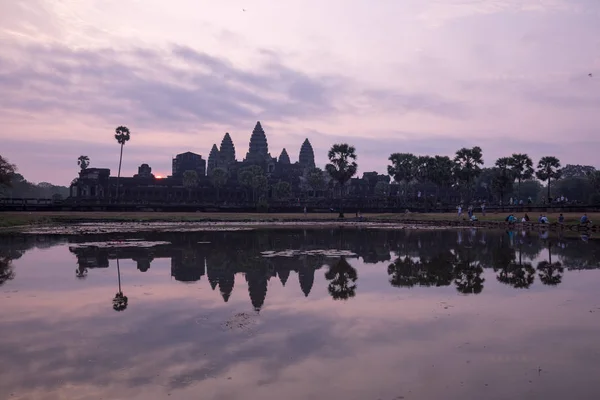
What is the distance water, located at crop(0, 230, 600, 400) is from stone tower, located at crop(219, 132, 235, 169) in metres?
172

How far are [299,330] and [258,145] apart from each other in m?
185

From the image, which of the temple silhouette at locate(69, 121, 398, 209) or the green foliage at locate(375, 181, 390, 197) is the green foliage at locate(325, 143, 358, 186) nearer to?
the temple silhouette at locate(69, 121, 398, 209)

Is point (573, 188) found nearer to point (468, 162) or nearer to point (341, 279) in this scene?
point (468, 162)

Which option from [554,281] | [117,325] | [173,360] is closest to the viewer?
[173,360]

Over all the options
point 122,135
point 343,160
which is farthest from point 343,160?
point 122,135

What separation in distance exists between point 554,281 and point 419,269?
5.28m

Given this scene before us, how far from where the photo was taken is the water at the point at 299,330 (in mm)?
9086

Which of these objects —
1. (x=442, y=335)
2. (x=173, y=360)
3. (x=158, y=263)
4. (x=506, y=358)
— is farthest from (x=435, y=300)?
(x=158, y=263)

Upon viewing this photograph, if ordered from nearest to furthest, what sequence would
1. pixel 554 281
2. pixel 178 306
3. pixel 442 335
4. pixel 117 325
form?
pixel 442 335 → pixel 117 325 → pixel 178 306 → pixel 554 281

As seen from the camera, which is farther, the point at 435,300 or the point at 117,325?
the point at 435,300

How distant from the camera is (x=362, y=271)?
22.9m

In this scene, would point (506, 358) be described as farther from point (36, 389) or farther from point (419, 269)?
point (419, 269)

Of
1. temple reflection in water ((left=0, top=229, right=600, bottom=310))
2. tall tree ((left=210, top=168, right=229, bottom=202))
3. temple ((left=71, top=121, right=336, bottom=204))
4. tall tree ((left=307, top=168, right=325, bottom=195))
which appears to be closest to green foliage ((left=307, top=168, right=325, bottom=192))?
tall tree ((left=307, top=168, right=325, bottom=195))

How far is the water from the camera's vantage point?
9.09 metres
